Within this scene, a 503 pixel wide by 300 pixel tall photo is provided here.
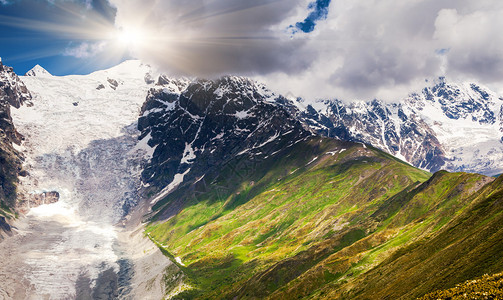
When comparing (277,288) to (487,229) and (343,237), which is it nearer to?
(343,237)

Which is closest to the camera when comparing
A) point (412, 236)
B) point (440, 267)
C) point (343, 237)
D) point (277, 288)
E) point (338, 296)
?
point (440, 267)

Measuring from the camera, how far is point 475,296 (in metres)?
32.4

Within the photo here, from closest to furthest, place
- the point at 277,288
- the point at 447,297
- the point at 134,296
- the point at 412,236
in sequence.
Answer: the point at 447,297 < the point at 412,236 < the point at 277,288 < the point at 134,296

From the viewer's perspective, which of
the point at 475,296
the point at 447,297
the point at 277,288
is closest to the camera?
the point at 475,296

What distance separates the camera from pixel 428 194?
527 feet

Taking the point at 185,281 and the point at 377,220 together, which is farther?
the point at 185,281

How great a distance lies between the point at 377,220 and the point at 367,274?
257ft

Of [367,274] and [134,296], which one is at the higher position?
[134,296]

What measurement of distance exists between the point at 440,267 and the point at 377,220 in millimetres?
111442

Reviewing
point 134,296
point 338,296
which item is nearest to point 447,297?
point 338,296

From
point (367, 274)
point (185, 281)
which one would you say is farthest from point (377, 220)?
point (185, 281)

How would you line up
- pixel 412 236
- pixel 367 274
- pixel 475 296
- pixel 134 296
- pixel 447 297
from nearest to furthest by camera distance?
pixel 475 296 → pixel 447 297 → pixel 367 274 → pixel 412 236 → pixel 134 296

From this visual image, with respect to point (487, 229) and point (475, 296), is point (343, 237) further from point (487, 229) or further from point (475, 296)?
point (475, 296)

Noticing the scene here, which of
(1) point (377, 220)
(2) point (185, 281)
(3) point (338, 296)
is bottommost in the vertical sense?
(3) point (338, 296)
